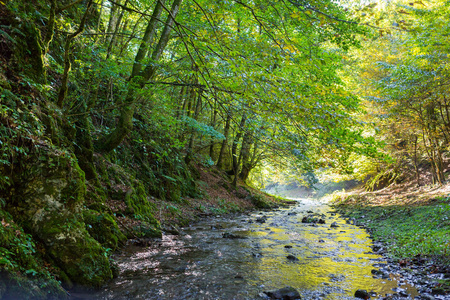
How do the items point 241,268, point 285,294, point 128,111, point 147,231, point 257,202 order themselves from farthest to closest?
point 257,202
point 128,111
point 147,231
point 241,268
point 285,294

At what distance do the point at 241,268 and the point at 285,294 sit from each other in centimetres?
133

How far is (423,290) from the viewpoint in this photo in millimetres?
3768

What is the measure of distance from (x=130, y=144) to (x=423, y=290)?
31.1 ft

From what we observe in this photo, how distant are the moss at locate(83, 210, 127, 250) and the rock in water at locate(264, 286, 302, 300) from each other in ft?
10.5

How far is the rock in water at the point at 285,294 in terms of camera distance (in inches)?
144

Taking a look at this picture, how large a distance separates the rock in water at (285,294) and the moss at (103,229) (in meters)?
3.20

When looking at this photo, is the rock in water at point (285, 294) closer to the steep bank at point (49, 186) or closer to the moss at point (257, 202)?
the steep bank at point (49, 186)

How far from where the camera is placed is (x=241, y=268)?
488 cm

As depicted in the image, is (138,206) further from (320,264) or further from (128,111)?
(320,264)

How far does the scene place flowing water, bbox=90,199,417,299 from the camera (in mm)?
3785

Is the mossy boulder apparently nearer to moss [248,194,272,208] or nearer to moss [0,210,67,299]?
moss [0,210,67,299]

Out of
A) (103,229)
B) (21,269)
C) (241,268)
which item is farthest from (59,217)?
(241,268)

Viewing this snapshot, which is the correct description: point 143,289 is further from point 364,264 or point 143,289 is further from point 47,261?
point 364,264

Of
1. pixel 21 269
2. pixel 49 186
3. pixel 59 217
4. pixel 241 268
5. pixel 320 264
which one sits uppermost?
pixel 49 186
